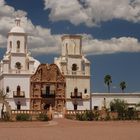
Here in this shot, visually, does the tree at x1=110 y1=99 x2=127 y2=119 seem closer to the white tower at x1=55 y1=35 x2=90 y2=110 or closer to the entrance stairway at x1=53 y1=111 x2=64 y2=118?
the white tower at x1=55 y1=35 x2=90 y2=110

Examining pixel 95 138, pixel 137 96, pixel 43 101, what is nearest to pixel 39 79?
pixel 43 101

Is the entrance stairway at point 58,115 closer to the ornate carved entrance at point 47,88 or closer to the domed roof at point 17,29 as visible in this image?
the ornate carved entrance at point 47,88

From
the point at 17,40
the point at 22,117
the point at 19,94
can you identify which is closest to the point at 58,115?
the point at 19,94

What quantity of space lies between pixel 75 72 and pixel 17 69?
9552mm

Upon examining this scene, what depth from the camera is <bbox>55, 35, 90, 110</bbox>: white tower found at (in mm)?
72312

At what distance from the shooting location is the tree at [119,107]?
6183cm

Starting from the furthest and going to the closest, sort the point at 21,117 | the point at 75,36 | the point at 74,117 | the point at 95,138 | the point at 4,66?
1. the point at 75,36
2. the point at 4,66
3. the point at 74,117
4. the point at 21,117
5. the point at 95,138

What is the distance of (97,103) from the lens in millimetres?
73500

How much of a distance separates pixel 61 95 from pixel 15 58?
9.40 meters

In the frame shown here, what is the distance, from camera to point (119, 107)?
6569 cm

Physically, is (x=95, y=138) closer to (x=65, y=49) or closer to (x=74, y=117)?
(x=74, y=117)

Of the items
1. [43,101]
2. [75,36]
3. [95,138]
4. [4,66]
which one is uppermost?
[75,36]

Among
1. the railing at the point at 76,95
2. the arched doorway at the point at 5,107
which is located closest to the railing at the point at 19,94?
the arched doorway at the point at 5,107

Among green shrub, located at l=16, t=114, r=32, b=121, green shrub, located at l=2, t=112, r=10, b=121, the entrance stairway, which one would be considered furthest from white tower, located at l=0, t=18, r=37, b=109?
green shrub, located at l=16, t=114, r=32, b=121
